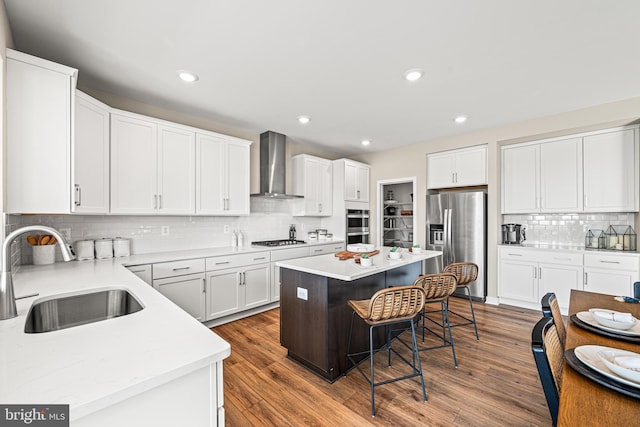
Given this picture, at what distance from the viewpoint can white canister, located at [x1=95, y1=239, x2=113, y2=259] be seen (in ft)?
9.25

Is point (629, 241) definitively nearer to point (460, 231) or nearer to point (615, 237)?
point (615, 237)

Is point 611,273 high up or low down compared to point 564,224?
down

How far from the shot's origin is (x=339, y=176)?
516 cm

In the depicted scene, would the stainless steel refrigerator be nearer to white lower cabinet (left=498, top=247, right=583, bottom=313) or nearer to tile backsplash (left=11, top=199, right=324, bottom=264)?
white lower cabinet (left=498, top=247, right=583, bottom=313)

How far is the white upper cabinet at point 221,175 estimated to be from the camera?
3.46 m

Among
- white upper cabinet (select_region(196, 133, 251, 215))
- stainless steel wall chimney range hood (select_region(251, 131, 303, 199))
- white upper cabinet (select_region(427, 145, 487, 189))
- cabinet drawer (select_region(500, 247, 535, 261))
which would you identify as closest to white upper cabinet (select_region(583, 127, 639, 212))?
cabinet drawer (select_region(500, 247, 535, 261))

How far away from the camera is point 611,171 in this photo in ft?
11.2

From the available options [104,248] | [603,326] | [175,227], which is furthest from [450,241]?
[104,248]

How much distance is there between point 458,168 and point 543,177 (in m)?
1.11

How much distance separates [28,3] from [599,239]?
608cm

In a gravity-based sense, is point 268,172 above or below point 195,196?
above

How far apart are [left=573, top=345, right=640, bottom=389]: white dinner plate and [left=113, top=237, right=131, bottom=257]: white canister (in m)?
3.67

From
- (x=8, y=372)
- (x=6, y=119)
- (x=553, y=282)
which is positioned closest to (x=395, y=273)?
(x=553, y=282)

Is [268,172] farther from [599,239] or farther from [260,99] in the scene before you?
[599,239]
